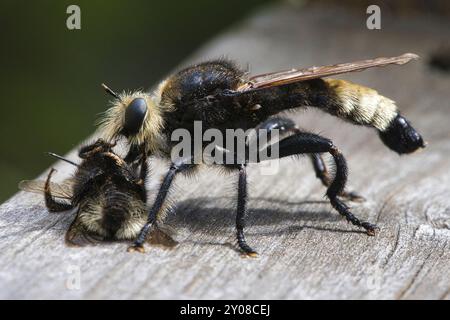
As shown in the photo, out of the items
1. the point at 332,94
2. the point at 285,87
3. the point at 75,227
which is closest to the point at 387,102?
the point at 332,94

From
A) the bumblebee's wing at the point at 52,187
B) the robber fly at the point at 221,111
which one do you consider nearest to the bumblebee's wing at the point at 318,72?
the robber fly at the point at 221,111

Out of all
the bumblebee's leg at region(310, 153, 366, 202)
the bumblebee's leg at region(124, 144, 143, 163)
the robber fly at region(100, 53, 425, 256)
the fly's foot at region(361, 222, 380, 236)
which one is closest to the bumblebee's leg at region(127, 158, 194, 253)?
the robber fly at region(100, 53, 425, 256)

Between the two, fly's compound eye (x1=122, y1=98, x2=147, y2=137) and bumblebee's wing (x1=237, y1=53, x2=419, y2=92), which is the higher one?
bumblebee's wing (x1=237, y1=53, x2=419, y2=92)

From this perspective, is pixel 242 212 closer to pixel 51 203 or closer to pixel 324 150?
pixel 324 150

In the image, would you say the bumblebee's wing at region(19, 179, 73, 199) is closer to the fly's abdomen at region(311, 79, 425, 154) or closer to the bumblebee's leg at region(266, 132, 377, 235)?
the bumblebee's leg at region(266, 132, 377, 235)

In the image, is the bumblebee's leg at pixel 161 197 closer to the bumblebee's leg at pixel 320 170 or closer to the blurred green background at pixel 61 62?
the bumblebee's leg at pixel 320 170
